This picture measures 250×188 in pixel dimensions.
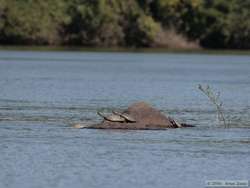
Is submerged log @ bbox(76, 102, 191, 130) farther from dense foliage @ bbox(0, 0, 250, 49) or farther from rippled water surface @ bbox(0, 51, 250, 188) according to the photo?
dense foliage @ bbox(0, 0, 250, 49)

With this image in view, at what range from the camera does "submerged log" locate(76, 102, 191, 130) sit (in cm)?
3334

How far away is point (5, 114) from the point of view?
37750 mm

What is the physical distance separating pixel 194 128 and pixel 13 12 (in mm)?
83565

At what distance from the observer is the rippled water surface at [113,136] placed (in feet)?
82.8

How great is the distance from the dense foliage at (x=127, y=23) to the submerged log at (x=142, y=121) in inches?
3237

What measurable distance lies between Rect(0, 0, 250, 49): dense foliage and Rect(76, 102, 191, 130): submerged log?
82.2 m

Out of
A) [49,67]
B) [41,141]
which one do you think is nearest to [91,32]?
[49,67]

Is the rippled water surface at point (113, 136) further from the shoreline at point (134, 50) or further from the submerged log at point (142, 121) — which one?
the shoreline at point (134, 50)

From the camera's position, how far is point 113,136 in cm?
3167

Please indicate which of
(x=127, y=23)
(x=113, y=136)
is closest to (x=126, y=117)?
(x=113, y=136)

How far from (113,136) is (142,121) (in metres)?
2.22

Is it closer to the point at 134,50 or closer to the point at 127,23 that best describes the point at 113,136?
the point at 134,50

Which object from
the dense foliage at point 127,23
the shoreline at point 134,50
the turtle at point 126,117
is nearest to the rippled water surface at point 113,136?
the turtle at point 126,117

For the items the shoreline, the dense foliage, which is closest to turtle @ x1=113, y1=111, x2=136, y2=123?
the shoreline
